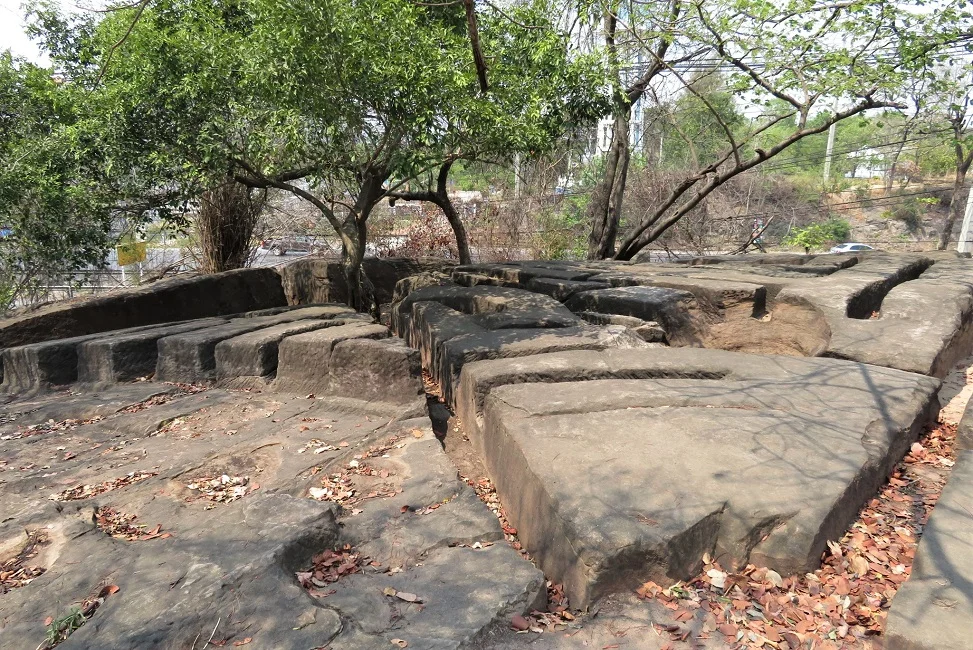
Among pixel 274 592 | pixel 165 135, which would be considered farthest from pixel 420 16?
pixel 274 592

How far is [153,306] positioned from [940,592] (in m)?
6.69

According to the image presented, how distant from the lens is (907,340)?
3652 mm

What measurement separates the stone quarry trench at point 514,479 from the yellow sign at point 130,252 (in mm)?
3191

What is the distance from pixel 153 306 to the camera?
20.7 ft

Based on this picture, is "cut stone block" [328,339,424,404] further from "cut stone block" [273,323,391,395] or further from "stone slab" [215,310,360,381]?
"stone slab" [215,310,360,381]

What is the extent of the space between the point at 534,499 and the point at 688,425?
→ 30.9 inches

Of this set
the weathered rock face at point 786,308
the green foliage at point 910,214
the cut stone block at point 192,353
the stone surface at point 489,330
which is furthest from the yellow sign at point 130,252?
the green foliage at point 910,214

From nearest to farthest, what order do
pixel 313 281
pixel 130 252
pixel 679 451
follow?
1. pixel 679 451
2. pixel 313 281
3. pixel 130 252

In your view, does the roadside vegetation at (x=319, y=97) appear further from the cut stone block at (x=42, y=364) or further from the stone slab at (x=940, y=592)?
the stone slab at (x=940, y=592)

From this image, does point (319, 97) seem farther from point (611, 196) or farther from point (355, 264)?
point (611, 196)

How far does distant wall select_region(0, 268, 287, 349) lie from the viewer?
5.63 m

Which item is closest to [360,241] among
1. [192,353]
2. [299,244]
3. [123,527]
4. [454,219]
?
[454,219]

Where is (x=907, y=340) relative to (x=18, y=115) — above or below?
below

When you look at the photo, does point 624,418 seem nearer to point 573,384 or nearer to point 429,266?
point 573,384
